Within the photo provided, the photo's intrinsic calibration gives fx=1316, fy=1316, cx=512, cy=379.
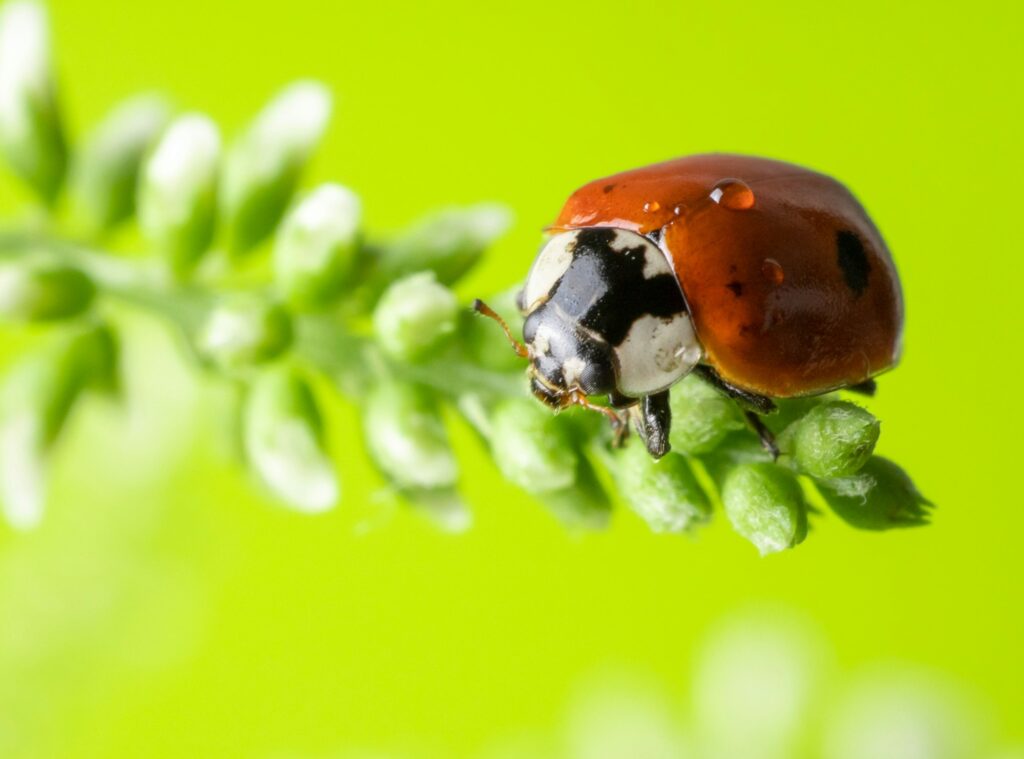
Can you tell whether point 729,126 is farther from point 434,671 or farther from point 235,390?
point 235,390

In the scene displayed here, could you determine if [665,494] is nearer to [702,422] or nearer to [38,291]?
[702,422]

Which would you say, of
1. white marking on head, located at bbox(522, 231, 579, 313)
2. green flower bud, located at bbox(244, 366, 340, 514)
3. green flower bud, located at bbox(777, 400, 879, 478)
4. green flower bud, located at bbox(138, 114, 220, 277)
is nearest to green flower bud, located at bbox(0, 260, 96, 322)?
green flower bud, located at bbox(138, 114, 220, 277)

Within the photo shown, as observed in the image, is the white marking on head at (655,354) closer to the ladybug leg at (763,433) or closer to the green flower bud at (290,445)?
the ladybug leg at (763,433)

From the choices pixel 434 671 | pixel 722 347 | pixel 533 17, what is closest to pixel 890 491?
pixel 722 347

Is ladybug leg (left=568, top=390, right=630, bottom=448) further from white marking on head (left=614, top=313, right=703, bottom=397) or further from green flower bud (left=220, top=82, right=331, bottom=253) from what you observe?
green flower bud (left=220, top=82, right=331, bottom=253)

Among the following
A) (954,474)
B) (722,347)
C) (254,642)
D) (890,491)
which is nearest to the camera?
(890,491)

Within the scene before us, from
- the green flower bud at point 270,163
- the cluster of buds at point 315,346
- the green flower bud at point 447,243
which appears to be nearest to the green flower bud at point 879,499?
the cluster of buds at point 315,346
